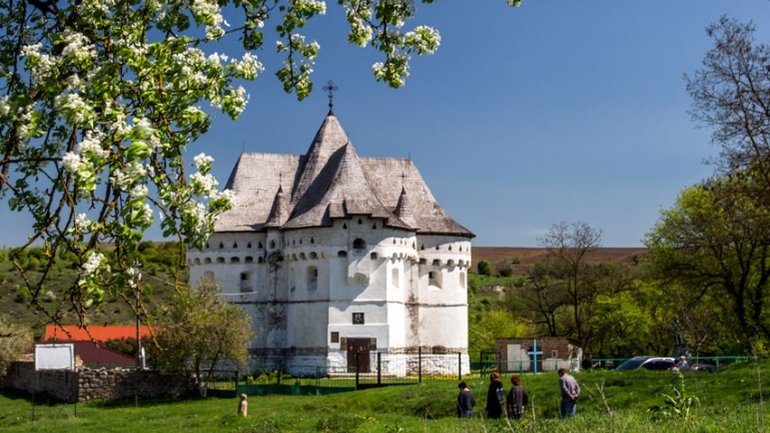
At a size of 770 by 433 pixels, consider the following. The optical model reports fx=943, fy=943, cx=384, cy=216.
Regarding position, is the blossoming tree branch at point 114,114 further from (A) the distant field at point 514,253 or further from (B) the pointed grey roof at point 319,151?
(A) the distant field at point 514,253

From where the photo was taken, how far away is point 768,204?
118ft

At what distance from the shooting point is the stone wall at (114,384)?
42.6 metres

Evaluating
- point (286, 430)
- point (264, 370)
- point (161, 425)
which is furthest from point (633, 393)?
point (264, 370)

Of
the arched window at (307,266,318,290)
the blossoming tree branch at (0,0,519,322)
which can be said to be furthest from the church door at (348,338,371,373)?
the blossoming tree branch at (0,0,519,322)

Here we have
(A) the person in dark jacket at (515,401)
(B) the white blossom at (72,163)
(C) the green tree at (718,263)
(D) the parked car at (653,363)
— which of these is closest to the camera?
(B) the white blossom at (72,163)

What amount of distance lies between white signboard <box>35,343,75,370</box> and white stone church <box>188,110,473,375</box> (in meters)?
8.61

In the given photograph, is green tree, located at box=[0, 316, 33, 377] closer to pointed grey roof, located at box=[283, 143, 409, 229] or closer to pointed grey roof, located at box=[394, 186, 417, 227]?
pointed grey roof, located at box=[283, 143, 409, 229]

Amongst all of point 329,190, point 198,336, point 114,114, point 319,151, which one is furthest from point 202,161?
Result: point 319,151

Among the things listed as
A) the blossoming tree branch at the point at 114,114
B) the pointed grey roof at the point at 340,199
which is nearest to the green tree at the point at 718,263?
the pointed grey roof at the point at 340,199

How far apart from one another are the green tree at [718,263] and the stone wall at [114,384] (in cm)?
2772

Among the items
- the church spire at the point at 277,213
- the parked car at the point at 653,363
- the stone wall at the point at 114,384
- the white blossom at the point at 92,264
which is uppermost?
the church spire at the point at 277,213

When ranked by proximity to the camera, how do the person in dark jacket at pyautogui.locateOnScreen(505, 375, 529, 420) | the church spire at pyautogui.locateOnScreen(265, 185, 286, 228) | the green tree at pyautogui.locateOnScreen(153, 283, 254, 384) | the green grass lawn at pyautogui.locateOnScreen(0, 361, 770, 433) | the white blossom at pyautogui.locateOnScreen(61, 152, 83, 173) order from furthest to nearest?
the church spire at pyautogui.locateOnScreen(265, 185, 286, 228), the green tree at pyautogui.locateOnScreen(153, 283, 254, 384), the person in dark jacket at pyautogui.locateOnScreen(505, 375, 529, 420), the green grass lawn at pyautogui.locateOnScreen(0, 361, 770, 433), the white blossom at pyautogui.locateOnScreen(61, 152, 83, 173)

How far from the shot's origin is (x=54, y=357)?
1785 inches

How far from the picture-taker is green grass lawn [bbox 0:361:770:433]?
15438 mm
